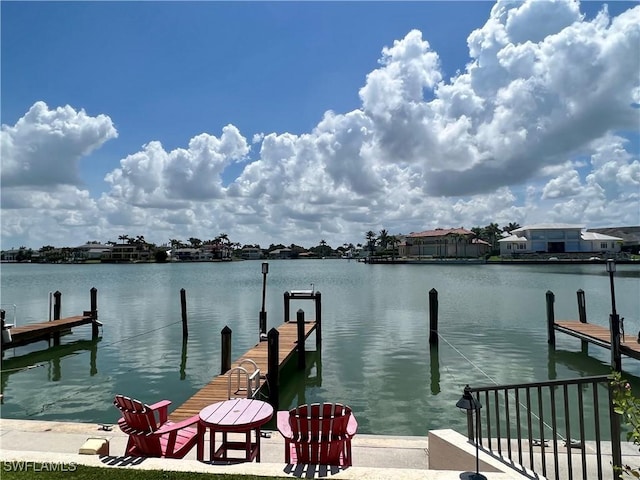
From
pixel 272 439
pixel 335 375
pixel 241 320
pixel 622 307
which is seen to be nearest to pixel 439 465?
pixel 272 439

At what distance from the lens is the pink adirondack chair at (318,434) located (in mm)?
5969

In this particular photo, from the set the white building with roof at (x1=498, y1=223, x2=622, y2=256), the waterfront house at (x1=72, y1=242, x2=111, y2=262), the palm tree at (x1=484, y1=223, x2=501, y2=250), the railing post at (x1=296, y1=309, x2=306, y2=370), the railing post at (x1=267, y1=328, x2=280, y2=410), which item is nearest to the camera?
the railing post at (x1=267, y1=328, x2=280, y2=410)

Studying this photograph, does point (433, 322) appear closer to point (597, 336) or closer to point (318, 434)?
point (597, 336)

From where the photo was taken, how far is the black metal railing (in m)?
4.32

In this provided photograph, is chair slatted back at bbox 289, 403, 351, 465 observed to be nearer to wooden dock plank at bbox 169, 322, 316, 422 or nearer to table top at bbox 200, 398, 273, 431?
table top at bbox 200, 398, 273, 431

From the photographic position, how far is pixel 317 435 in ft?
19.7

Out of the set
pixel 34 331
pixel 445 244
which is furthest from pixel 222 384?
pixel 445 244

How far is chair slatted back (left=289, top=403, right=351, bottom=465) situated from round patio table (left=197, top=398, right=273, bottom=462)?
65 centimetres

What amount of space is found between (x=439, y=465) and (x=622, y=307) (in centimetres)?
3059

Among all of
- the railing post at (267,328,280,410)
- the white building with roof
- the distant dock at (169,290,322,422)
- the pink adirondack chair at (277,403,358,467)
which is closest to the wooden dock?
the distant dock at (169,290,322,422)

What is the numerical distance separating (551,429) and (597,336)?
7.75 m

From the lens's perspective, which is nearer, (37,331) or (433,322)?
(433,322)

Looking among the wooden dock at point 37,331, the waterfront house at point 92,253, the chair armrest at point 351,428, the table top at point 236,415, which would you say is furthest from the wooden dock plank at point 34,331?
the waterfront house at point 92,253

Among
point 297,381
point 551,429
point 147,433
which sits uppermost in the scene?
point 147,433
